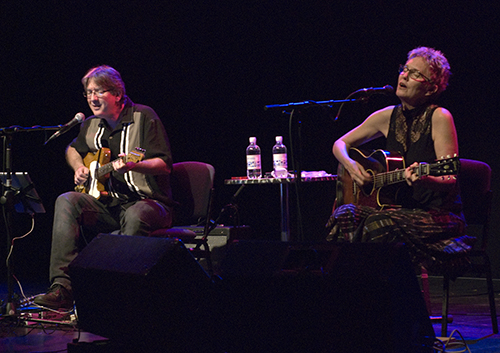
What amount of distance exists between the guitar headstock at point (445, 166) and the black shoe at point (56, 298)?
7.17 feet

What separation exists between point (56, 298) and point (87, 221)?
1.71 feet

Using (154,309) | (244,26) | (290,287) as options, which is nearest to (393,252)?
(290,287)

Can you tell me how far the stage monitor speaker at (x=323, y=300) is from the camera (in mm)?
1862

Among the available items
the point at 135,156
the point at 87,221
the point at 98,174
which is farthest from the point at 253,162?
the point at 87,221

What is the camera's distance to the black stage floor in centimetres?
271

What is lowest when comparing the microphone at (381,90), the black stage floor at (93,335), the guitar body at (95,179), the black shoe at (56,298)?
the black stage floor at (93,335)

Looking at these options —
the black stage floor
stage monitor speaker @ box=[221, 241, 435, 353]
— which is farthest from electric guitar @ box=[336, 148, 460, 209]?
stage monitor speaker @ box=[221, 241, 435, 353]

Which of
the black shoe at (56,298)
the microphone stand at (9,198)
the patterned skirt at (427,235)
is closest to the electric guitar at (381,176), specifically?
the patterned skirt at (427,235)

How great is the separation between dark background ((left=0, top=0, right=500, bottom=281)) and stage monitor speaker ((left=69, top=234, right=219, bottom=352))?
2.87 metres

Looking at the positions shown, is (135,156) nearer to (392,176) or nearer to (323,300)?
(392,176)

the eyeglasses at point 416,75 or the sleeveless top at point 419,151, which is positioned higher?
the eyeglasses at point 416,75

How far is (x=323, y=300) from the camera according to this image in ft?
6.44

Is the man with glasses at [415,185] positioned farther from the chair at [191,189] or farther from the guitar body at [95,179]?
the guitar body at [95,179]

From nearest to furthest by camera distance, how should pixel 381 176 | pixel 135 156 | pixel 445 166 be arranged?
pixel 445 166, pixel 381 176, pixel 135 156
